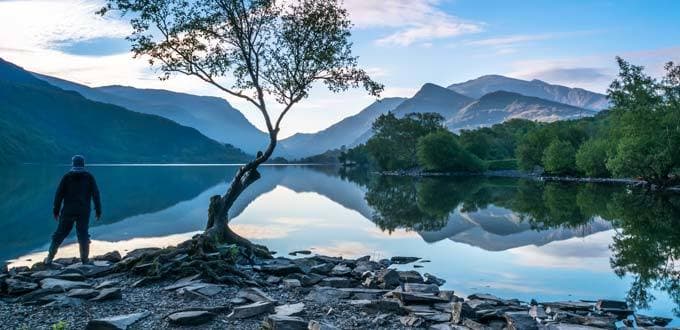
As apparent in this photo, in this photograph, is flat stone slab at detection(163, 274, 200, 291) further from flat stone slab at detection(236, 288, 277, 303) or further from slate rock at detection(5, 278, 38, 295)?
slate rock at detection(5, 278, 38, 295)

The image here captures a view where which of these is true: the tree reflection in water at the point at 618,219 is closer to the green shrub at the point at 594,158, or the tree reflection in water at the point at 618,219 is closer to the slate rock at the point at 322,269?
the slate rock at the point at 322,269

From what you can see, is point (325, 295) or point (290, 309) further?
point (325, 295)

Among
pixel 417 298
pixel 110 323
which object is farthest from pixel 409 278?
pixel 110 323

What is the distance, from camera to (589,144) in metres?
105

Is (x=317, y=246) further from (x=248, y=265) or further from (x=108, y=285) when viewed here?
(x=108, y=285)

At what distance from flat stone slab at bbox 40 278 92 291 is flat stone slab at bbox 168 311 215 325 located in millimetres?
4600

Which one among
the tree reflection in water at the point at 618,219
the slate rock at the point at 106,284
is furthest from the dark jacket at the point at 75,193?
the tree reflection in water at the point at 618,219

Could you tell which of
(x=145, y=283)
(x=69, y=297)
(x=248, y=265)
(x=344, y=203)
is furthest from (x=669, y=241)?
(x=344, y=203)

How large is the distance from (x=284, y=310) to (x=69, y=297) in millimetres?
5661

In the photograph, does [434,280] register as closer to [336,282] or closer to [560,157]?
[336,282]

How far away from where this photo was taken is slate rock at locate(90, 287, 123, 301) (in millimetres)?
14039

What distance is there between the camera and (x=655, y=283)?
2078cm

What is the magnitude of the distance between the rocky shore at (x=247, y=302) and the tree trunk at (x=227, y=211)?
3317 millimetres

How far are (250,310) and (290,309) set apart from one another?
101cm
